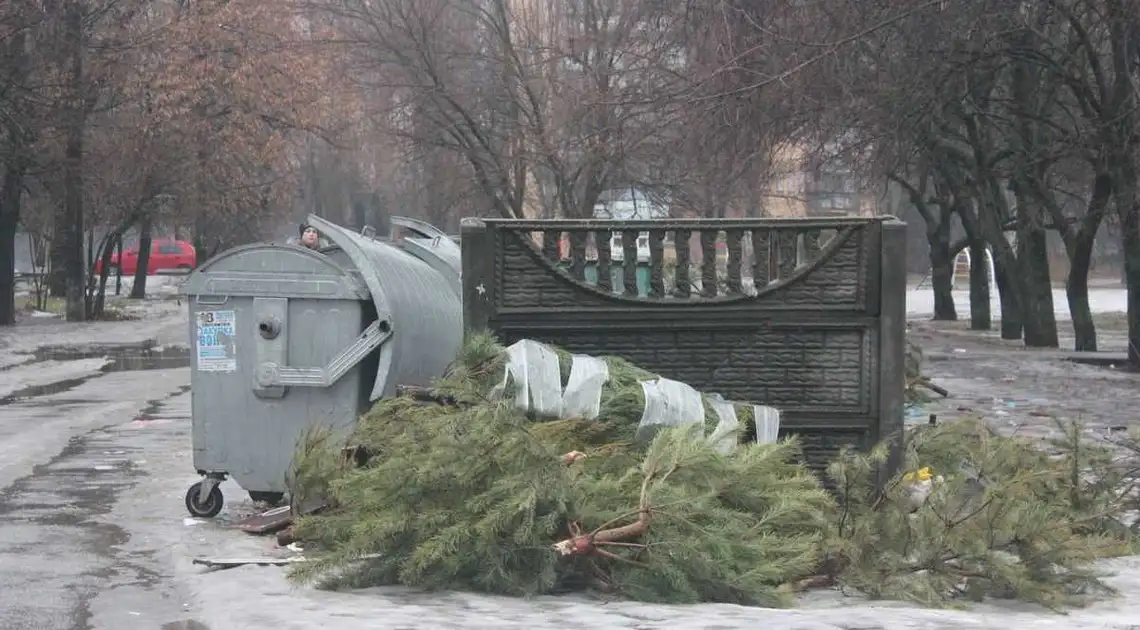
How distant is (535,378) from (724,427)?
37.6 inches

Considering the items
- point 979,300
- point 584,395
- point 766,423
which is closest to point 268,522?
point 584,395

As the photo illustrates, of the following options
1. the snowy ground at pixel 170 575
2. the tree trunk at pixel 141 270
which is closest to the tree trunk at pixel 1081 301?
A: the snowy ground at pixel 170 575

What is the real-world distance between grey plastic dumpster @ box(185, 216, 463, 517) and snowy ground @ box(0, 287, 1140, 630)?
46 centimetres

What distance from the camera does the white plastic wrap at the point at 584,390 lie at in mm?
7693

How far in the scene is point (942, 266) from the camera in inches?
1491

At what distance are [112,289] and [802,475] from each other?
183 ft

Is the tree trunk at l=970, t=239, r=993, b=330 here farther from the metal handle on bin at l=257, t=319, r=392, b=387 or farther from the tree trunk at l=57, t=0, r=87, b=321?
the metal handle on bin at l=257, t=319, r=392, b=387

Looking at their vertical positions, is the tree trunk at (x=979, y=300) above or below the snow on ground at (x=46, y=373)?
above

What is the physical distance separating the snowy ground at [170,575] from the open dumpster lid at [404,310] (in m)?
1.32

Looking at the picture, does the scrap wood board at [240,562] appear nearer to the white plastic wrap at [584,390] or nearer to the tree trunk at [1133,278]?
the white plastic wrap at [584,390]

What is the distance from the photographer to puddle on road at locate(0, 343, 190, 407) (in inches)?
760

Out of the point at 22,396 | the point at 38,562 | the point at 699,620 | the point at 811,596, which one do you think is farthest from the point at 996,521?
the point at 22,396

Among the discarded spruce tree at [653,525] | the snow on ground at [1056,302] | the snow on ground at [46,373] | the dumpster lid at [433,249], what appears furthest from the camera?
the snow on ground at [1056,302]

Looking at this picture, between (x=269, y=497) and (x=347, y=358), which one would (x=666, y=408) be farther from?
(x=269, y=497)
